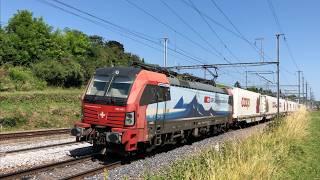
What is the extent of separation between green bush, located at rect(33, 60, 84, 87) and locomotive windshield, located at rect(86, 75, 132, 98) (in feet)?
130

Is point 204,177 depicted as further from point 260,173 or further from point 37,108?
point 37,108

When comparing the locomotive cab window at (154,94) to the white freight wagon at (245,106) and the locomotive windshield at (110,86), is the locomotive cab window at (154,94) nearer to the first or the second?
the locomotive windshield at (110,86)

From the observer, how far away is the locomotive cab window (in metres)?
15.6

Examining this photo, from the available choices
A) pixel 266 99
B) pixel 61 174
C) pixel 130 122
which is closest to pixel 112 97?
pixel 130 122

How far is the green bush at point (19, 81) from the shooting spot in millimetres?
46688

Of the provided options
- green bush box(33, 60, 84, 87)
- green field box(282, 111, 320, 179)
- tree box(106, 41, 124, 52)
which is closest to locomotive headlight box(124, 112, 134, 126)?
green field box(282, 111, 320, 179)

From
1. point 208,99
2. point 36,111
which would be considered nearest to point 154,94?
point 208,99

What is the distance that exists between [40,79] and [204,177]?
4811cm

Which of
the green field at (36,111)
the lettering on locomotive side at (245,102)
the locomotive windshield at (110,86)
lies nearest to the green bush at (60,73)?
the green field at (36,111)

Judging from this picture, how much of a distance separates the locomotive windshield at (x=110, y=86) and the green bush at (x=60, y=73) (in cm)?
3967

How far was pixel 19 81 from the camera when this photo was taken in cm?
4956

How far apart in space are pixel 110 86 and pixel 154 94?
158 cm

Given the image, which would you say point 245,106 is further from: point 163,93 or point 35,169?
point 35,169

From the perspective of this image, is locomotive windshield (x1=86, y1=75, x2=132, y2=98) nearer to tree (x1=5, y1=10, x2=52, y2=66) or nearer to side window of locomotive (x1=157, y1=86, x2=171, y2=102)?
side window of locomotive (x1=157, y1=86, x2=171, y2=102)
